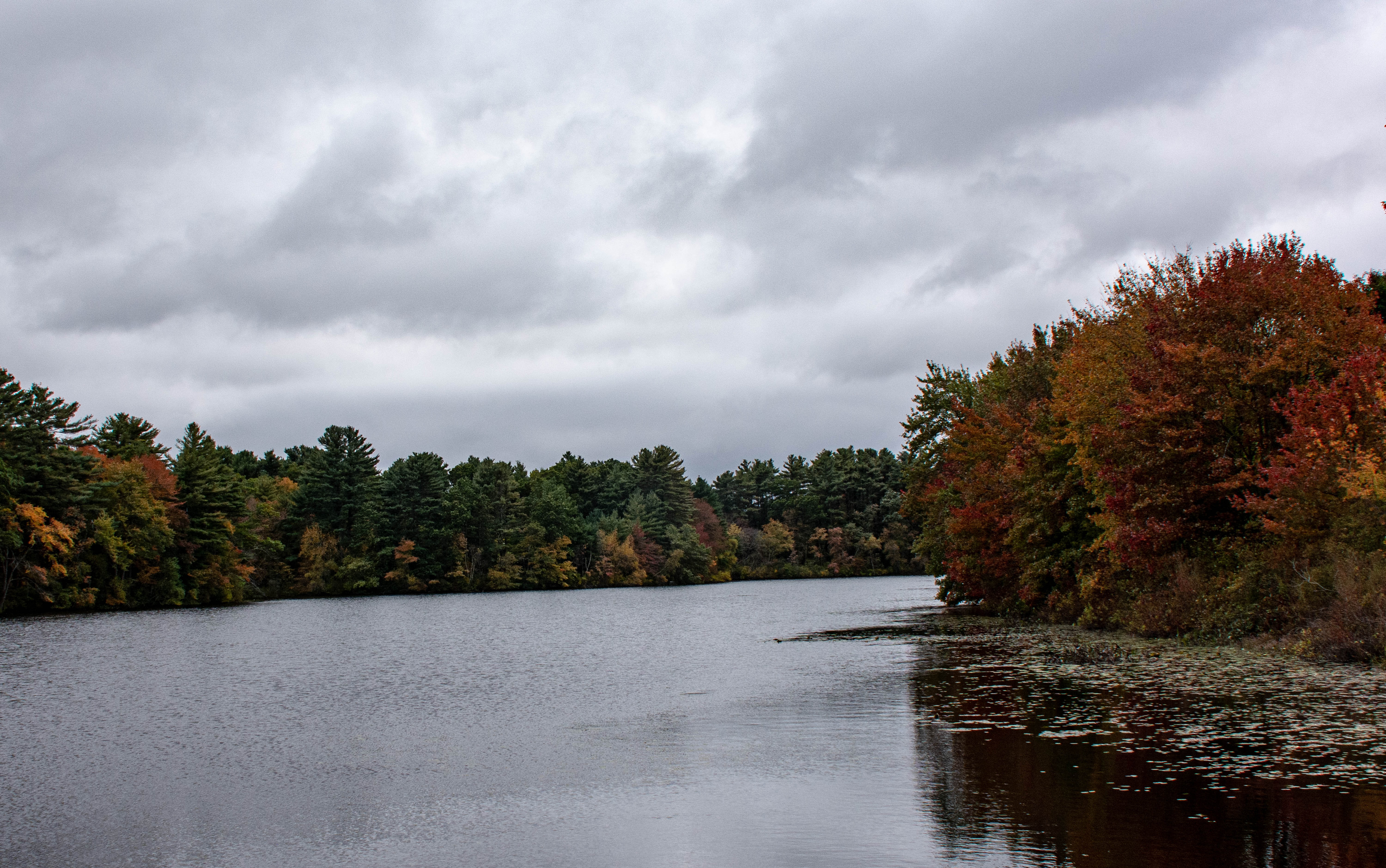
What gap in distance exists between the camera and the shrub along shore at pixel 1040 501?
27875mm

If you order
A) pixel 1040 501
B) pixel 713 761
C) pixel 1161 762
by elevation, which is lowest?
pixel 713 761

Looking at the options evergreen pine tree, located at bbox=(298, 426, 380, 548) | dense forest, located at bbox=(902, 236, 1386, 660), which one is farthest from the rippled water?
evergreen pine tree, located at bbox=(298, 426, 380, 548)


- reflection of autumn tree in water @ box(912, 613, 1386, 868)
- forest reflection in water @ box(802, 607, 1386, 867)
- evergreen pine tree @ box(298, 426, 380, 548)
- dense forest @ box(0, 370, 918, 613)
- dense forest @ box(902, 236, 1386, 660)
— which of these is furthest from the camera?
evergreen pine tree @ box(298, 426, 380, 548)

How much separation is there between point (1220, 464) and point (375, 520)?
98.5 m

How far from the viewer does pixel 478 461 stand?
5896 inches

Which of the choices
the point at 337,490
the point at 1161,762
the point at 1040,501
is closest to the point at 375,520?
the point at 337,490

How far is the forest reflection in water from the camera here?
10.9 meters

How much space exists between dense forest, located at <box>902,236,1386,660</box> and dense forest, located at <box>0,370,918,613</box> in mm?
34958

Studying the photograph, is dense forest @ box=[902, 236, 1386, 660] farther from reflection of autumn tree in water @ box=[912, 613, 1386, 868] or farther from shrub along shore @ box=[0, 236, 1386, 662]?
reflection of autumn tree in water @ box=[912, 613, 1386, 868]

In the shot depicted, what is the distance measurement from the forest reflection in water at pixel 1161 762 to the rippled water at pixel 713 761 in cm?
7

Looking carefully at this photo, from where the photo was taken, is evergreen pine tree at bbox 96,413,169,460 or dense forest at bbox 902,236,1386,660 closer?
dense forest at bbox 902,236,1386,660

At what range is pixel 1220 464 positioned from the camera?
105 feet

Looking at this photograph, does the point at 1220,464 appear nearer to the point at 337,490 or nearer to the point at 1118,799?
the point at 1118,799

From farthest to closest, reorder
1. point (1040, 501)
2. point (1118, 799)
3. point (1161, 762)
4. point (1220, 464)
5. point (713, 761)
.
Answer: point (1040, 501) → point (1220, 464) → point (713, 761) → point (1161, 762) → point (1118, 799)
